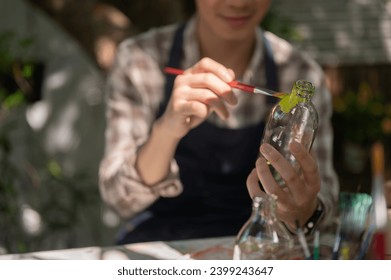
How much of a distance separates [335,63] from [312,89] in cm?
331

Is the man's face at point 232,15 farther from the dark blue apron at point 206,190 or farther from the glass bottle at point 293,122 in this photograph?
the glass bottle at point 293,122

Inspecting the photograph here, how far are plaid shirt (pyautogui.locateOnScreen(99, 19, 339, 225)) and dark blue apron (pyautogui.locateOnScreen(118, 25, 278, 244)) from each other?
0.04m

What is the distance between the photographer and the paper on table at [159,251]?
148 cm

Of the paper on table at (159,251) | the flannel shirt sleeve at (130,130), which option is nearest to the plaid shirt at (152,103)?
the flannel shirt sleeve at (130,130)

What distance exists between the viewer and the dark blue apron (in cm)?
199

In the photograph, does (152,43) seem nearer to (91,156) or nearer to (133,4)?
(133,4)

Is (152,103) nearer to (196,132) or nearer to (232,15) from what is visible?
(196,132)

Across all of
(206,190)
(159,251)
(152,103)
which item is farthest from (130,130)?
(159,251)

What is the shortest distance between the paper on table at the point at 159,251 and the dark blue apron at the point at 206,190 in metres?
0.38

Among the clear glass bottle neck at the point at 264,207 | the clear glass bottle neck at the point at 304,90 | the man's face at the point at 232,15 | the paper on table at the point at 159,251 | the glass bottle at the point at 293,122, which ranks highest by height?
the man's face at the point at 232,15

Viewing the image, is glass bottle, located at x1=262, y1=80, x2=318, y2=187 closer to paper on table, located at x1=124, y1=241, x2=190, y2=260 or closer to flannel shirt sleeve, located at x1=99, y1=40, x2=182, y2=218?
paper on table, located at x1=124, y1=241, x2=190, y2=260

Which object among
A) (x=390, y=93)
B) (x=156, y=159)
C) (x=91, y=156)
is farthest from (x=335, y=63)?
(x=156, y=159)

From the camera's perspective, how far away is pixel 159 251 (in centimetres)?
154

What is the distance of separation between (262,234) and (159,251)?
314 mm
